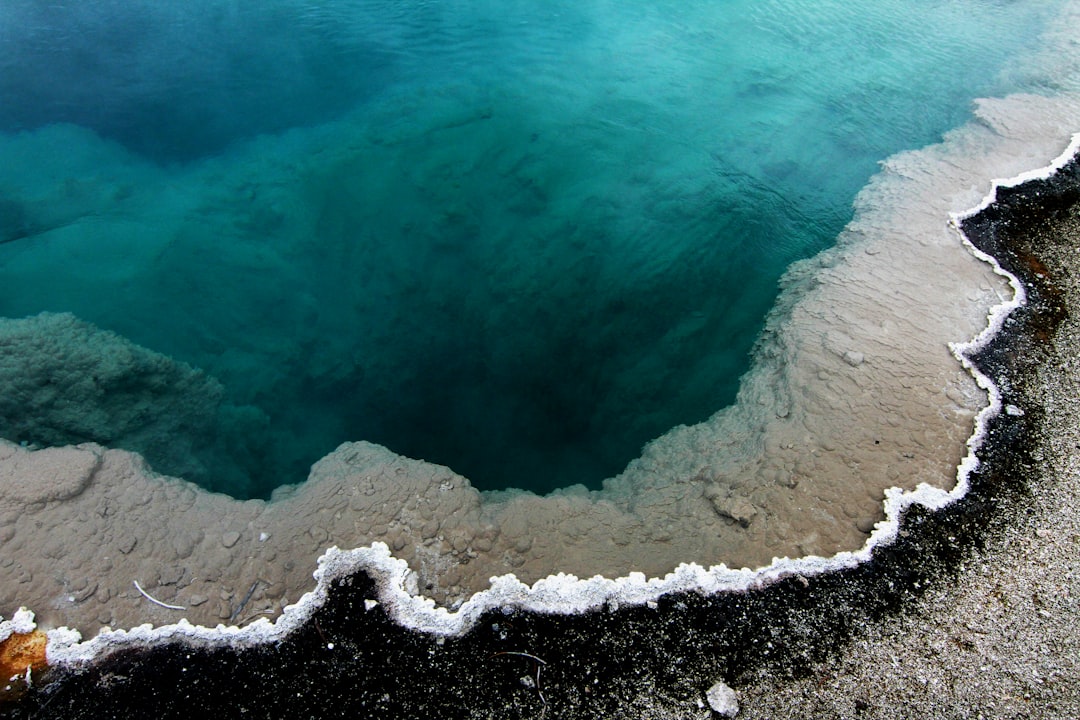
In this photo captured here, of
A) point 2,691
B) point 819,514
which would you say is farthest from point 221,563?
point 819,514

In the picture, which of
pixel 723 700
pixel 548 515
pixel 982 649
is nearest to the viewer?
pixel 723 700

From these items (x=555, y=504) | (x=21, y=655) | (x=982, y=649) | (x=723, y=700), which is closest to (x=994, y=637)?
(x=982, y=649)

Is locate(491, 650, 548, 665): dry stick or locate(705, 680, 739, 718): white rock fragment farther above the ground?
locate(705, 680, 739, 718): white rock fragment

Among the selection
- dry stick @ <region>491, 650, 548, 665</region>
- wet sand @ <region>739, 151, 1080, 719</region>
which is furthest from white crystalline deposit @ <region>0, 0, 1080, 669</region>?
wet sand @ <region>739, 151, 1080, 719</region>

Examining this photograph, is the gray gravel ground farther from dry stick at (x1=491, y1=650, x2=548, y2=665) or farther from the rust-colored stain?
the rust-colored stain

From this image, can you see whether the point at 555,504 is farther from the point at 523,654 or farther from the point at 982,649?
the point at 982,649

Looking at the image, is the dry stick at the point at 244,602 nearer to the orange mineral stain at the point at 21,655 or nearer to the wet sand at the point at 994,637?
the orange mineral stain at the point at 21,655

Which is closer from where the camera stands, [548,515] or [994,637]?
[994,637]
